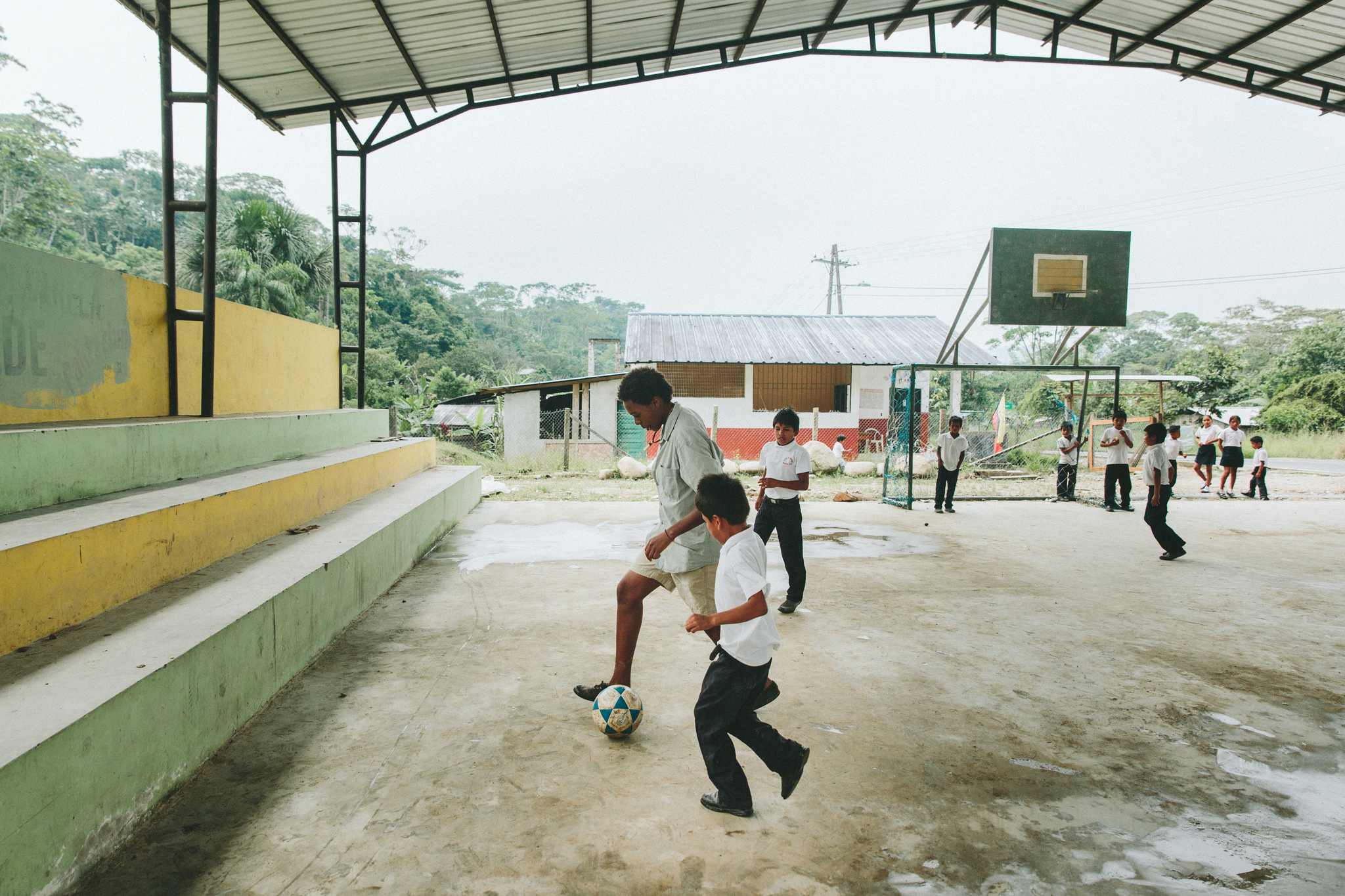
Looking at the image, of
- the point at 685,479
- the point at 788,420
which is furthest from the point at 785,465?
the point at 685,479

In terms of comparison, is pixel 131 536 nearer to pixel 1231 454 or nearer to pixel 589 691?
pixel 589 691

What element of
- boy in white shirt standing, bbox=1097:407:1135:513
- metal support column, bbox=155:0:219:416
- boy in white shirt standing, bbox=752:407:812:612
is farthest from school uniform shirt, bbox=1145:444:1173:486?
metal support column, bbox=155:0:219:416

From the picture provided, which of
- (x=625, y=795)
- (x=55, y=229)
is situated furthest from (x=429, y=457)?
(x=55, y=229)

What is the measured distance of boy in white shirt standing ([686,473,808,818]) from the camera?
2447mm

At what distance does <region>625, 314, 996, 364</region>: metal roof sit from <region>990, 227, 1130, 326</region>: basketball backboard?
8869mm

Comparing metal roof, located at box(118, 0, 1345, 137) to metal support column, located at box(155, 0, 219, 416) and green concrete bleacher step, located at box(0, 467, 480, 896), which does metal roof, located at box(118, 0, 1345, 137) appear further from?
green concrete bleacher step, located at box(0, 467, 480, 896)

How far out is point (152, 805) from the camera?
2439 millimetres

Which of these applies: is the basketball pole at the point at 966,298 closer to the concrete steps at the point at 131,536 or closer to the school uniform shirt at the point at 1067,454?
the school uniform shirt at the point at 1067,454

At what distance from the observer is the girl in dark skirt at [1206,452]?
1392 cm

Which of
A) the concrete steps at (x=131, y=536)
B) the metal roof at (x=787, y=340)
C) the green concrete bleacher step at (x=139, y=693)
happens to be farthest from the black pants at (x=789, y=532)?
the metal roof at (x=787, y=340)

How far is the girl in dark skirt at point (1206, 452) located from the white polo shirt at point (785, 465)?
40.5 feet

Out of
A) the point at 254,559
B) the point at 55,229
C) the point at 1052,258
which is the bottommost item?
the point at 254,559

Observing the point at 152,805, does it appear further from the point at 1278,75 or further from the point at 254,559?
the point at 1278,75

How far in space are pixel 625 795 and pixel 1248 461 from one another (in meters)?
23.0
